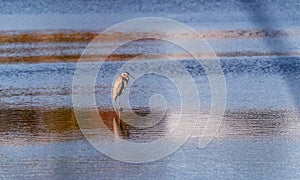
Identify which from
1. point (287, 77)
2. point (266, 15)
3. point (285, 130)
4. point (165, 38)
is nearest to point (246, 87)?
point (287, 77)

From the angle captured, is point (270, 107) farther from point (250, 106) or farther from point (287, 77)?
point (287, 77)

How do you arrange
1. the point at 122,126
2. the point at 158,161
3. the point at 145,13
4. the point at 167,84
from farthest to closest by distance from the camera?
the point at 145,13 < the point at 167,84 < the point at 122,126 < the point at 158,161

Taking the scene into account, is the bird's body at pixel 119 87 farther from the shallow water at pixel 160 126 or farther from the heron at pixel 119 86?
the shallow water at pixel 160 126

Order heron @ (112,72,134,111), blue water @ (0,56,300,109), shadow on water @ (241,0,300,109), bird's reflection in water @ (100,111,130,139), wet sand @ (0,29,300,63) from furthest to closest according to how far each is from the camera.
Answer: wet sand @ (0,29,300,63) → shadow on water @ (241,0,300,109) → blue water @ (0,56,300,109) → heron @ (112,72,134,111) → bird's reflection in water @ (100,111,130,139)

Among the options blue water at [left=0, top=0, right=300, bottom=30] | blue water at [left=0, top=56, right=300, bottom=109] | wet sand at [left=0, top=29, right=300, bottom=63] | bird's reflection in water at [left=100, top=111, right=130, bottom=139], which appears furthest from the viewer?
blue water at [left=0, top=0, right=300, bottom=30]

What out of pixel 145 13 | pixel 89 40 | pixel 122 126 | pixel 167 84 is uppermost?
pixel 145 13

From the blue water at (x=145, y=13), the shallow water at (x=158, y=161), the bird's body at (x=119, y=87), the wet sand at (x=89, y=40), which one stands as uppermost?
the blue water at (x=145, y=13)

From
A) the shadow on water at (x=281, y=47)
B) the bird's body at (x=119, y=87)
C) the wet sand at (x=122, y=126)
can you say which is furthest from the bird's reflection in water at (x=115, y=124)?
the shadow on water at (x=281, y=47)

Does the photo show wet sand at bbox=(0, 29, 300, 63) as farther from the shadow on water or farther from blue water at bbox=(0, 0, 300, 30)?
blue water at bbox=(0, 0, 300, 30)

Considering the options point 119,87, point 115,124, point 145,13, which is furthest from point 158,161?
point 145,13

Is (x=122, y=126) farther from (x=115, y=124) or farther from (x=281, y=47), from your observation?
(x=281, y=47)

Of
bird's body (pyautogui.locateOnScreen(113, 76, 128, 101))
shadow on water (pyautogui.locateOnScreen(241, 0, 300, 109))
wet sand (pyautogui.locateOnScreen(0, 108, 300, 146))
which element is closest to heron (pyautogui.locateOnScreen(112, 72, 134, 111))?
bird's body (pyautogui.locateOnScreen(113, 76, 128, 101))

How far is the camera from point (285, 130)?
7492 mm

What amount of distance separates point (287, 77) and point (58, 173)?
3.35 metres
